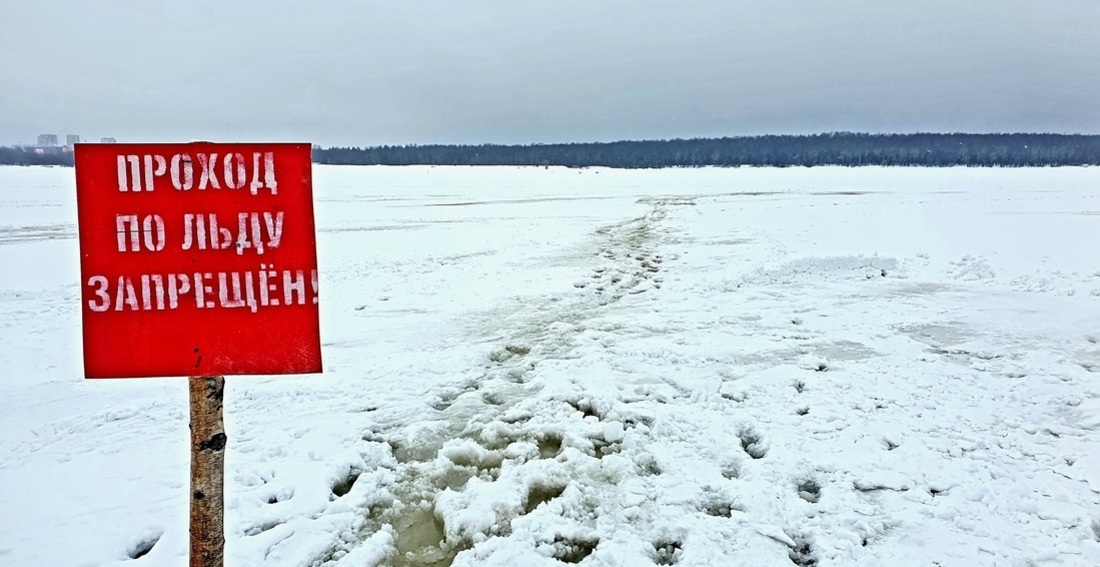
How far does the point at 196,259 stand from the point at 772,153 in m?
131

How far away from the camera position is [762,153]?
124 m

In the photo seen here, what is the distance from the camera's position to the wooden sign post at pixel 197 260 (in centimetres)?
207

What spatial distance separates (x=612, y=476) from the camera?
3.97m

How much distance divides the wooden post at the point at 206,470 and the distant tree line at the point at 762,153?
11667cm

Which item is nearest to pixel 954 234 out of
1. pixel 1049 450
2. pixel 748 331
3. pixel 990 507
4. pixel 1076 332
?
pixel 1076 332

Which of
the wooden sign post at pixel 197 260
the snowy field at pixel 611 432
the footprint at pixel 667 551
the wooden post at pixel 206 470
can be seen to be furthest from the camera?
the snowy field at pixel 611 432

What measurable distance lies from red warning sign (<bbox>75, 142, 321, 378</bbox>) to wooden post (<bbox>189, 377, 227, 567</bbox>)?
5.9 inches

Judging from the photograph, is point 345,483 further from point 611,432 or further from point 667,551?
point 667,551

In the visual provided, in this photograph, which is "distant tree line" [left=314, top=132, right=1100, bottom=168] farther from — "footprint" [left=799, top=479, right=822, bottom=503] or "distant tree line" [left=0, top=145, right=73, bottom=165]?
"footprint" [left=799, top=479, right=822, bottom=503]

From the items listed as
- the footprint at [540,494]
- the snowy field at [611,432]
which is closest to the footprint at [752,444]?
the snowy field at [611,432]

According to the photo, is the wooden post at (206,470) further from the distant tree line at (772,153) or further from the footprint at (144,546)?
the distant tree line at (772,153)

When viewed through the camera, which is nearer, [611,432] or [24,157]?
[611,432]

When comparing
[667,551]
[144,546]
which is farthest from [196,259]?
[667,551]

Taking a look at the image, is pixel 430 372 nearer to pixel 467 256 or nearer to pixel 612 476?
pixel 612 476
